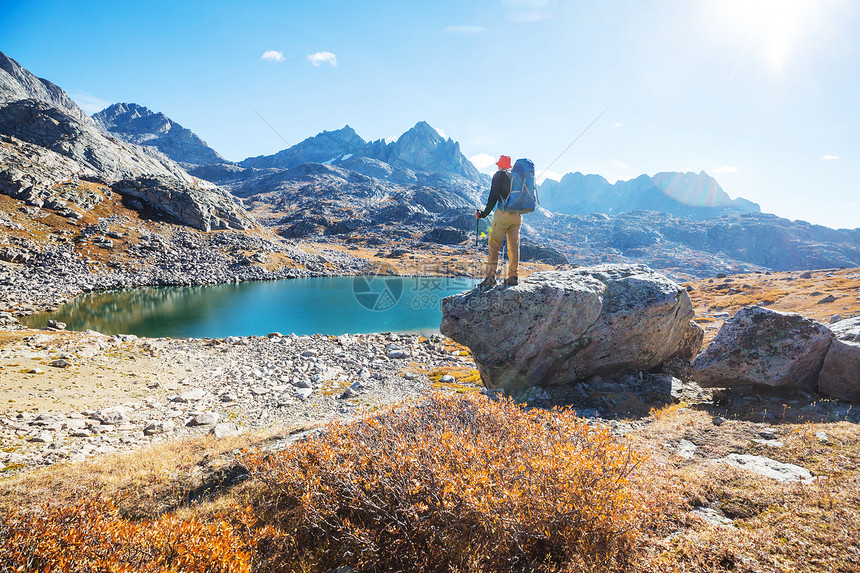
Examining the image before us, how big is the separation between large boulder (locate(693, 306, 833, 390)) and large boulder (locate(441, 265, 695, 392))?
2.24 m

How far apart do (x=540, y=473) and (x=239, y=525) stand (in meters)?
4.86

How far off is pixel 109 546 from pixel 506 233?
11.7m

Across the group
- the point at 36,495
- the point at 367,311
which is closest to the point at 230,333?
the point at 367,311

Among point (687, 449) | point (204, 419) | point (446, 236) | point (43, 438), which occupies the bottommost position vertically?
point (204, 419)

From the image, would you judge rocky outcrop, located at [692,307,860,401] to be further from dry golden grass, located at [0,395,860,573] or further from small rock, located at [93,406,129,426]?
small rock, located at [93,406,129,426]

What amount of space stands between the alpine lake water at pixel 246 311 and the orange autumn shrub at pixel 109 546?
37299 mm

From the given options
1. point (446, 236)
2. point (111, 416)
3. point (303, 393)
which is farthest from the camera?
point (446, 236)

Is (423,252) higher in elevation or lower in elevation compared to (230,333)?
higher

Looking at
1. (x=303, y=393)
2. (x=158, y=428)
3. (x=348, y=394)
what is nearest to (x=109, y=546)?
(x=158, y=428)

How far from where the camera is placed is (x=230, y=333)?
1620 inches

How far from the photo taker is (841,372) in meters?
11.5

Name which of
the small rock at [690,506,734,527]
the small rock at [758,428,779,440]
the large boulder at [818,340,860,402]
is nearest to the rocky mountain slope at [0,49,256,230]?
the small rock at [690,506,734,527]

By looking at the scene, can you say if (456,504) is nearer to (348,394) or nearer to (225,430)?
(225,430)

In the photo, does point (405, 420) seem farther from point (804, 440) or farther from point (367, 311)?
point (367, 311)
